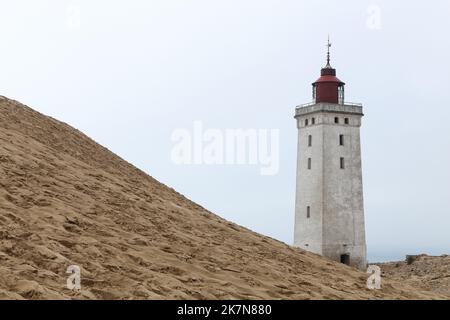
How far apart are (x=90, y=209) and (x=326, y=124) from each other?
32.1 metres

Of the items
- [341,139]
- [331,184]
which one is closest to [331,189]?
[331,184]

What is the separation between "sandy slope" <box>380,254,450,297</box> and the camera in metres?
43.7

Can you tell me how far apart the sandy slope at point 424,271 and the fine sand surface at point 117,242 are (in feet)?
65.0

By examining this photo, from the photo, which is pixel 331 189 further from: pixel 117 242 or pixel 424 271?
pixel 117 242

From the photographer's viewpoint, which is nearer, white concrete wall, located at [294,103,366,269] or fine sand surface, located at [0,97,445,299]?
fine sand surface, located at [0,97,445,299]

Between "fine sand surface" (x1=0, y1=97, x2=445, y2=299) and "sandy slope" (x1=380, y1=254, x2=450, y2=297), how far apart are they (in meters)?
19.8

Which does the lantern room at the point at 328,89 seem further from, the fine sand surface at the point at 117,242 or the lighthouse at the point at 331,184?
the fine sand surface at the point at 117,242

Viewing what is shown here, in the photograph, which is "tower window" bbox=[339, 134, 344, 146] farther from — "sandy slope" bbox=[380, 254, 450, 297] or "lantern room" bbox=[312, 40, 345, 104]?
"sandy slope" bbox=[380, 254, 450, 297]

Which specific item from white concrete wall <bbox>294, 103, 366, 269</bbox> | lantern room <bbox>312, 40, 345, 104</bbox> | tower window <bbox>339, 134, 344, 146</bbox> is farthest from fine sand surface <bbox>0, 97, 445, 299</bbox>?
lantern room <bbox>312, 40, 345, 104</bbox>

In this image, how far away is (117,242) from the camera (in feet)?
59.8

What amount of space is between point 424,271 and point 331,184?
8208 mm

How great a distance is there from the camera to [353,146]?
5116 centimetres
